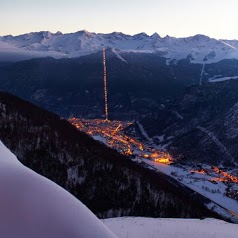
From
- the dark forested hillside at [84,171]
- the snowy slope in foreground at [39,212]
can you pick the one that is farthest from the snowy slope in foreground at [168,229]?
the dark forested hillside at [84,171]

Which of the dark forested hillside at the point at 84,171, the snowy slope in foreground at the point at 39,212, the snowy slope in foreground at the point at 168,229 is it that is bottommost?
the dark forested hillside at the point at 84,171

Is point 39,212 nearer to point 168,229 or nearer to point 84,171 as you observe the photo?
point 168,229

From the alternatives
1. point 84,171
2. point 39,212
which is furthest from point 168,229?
point 84,171

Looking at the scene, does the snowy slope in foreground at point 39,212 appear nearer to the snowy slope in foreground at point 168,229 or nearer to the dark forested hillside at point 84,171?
the snowy slope in foreground at point 168,229

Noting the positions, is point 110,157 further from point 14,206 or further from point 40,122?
point 14,206

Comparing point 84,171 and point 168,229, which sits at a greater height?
point 168,229

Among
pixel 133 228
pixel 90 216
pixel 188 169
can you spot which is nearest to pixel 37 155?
pixel 133 228

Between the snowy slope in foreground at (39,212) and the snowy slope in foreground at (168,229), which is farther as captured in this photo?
the snowy slope in foreground at (168,229)
